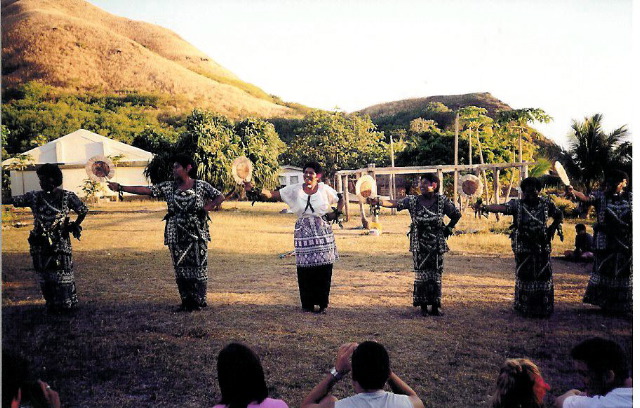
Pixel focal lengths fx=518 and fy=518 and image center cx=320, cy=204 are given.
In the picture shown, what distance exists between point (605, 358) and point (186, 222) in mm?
3781

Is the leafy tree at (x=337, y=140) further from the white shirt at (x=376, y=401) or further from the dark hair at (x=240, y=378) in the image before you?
the dark hair at (x=240, y=378)

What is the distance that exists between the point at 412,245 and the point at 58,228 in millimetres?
3417

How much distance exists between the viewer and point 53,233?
4.92 m

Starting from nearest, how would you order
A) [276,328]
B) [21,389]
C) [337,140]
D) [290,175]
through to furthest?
1. [21,389]
2. [276,328]
3. [337,140]
4. [290,175]

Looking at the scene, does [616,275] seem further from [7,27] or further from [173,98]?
[173,98]

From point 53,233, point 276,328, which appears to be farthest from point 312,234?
point 53,233

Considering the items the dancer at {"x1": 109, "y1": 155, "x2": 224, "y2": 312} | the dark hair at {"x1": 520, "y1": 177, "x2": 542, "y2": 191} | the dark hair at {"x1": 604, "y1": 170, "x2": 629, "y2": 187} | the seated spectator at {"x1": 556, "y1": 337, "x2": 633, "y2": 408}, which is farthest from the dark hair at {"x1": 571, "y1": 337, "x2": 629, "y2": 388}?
the dancer at {"x1": 109, "y1": 155, "x2": 224, "y2": 312}

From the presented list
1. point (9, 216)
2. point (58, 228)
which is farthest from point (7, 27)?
point (58, 228)

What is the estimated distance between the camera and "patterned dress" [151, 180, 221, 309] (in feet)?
16.6

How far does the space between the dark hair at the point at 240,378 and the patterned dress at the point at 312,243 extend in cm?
290

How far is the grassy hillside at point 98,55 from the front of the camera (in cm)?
805

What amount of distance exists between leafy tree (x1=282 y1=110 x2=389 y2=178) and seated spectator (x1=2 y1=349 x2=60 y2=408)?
11464 millimetres

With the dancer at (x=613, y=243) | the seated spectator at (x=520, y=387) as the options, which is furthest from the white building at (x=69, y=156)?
the seated spectator at (x=520, y=387)

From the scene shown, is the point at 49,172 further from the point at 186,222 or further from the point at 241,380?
the point at 241,380
